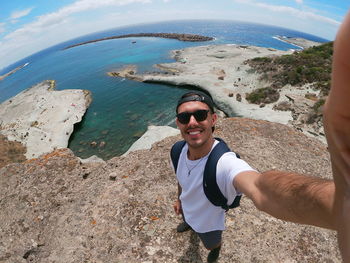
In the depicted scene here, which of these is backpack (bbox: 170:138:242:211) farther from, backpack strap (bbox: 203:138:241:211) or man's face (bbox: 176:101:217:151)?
man's face (bbox: 176:101:217:151)

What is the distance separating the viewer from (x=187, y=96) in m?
3.37

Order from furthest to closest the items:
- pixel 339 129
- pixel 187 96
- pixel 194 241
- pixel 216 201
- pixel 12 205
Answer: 1. pixel 12 205
2. pixel 194 241
3. pixel 187 96
4. pixel 216 201
5. pixel 339 129

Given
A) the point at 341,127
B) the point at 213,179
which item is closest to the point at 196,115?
the point at 213,179

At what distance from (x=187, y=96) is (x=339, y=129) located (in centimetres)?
265

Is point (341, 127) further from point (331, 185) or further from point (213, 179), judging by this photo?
point (213, 179)

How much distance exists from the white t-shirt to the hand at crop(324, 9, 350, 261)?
148cm

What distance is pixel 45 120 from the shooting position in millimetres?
33312

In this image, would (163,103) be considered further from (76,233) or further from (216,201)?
(216,201)

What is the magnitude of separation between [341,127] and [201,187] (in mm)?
2392

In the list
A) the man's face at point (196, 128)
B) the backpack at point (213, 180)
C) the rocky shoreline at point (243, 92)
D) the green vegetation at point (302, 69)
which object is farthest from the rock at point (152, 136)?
the green vegetation at point (302, 69)

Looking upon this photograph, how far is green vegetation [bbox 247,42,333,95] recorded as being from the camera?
30.3 meters

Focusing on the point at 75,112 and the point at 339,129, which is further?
the point at 75,112

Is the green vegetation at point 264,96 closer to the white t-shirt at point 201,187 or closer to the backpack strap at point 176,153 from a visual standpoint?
the backpack strap at point 176,153

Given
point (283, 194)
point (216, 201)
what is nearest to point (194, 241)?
point (216, 201)
